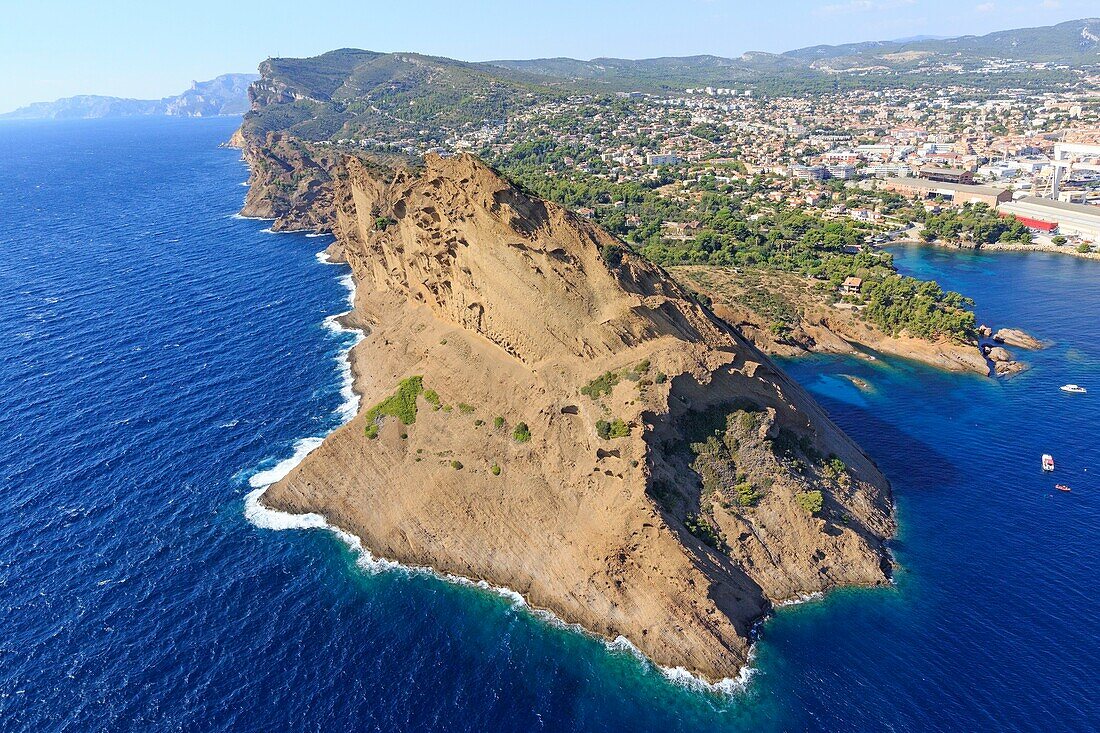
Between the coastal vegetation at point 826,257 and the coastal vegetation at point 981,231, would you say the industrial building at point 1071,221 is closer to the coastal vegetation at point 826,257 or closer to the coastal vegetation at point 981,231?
the coastal vegetation at point 981,231

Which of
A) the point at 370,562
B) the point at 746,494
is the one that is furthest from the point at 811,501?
the point at 370,562

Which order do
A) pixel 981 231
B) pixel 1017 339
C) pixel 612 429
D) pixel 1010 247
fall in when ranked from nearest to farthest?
pixel 612 429 → pixel 1017 339 → pixel 1010 247 → pixel 981 231

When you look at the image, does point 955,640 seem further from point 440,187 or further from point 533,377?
point 440,187

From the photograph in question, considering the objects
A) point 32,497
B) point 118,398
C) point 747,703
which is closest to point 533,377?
point 747,703

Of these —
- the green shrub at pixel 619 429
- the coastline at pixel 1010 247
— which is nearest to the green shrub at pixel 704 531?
the green shrub at pixel 619 429

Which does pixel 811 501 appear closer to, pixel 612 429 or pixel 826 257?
pixel 612 429

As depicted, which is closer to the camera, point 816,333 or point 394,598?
point 394,598
